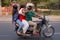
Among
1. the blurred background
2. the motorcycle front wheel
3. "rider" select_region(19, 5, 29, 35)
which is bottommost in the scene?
the blurred background

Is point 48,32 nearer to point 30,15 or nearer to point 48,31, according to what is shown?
point 48,31

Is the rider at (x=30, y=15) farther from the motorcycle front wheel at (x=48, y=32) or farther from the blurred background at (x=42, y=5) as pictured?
the blurred background at (x=42, y=5)

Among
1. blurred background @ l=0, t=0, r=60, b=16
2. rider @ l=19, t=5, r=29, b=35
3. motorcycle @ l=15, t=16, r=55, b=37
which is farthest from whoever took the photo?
blurred background @ l=0, t=0, r=60, b=16

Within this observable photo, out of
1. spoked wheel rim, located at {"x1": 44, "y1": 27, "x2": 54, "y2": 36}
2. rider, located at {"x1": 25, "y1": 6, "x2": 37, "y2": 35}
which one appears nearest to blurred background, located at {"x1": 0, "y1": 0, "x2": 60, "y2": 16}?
spoked wheel rim, located at {"x1": 44, "y1": 27, "x2": 54, "y2": 36}

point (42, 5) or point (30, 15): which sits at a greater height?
point (30, 15)

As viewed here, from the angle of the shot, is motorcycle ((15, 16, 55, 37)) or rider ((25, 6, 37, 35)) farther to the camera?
motorcycle ((15, 16, 55, 37))

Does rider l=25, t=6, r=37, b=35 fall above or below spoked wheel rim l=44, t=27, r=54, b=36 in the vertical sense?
above

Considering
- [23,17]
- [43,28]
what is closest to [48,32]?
[43,28]

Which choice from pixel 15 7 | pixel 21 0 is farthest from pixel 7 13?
pixel 15 7

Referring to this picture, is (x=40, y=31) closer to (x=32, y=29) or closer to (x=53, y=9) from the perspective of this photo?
(x=32, y=29)

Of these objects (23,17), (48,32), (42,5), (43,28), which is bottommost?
(42,5)

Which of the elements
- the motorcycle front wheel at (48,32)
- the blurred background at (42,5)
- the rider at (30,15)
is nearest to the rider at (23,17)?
the rider at (30,15)

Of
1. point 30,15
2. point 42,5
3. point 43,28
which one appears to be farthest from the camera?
point 42,5

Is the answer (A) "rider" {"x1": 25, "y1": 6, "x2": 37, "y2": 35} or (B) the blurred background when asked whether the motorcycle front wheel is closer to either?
(A) "rider" {"x1": 25, "y1": 6, "x2": 37, "y2": 35}
